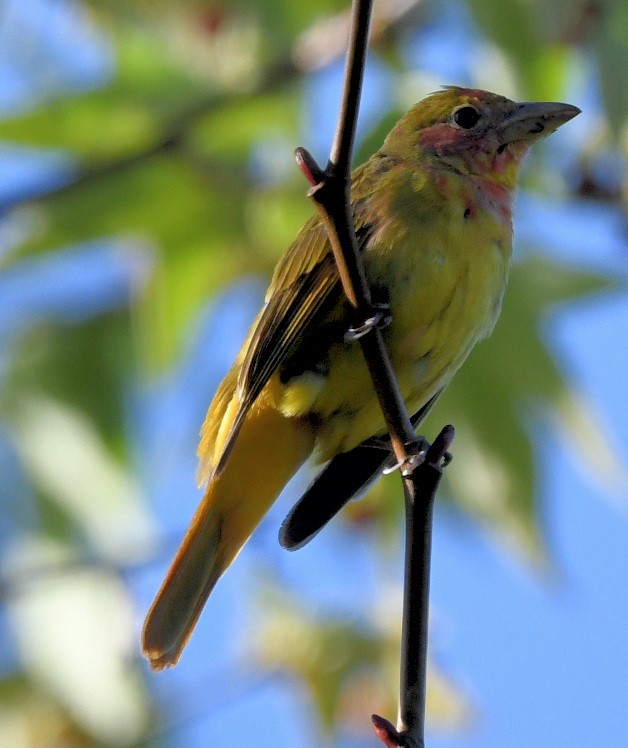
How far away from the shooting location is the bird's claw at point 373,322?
2.79 meters

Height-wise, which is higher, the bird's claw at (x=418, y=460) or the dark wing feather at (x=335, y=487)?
the dark wing feather at (x=335, y=487)

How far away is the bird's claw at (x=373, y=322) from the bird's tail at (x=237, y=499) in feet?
1.34

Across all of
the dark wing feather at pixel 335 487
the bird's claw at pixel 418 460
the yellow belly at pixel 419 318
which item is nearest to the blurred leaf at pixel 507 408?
the dark wing feather at pixel 335 487

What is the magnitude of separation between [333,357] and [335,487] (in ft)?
1.51

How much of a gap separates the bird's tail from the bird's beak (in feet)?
4.09

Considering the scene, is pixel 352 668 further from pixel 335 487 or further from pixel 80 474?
pixel 80 474

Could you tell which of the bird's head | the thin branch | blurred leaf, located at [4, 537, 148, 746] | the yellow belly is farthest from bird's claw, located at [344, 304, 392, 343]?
blurred leaf, located at [4, 537, 148, 746]

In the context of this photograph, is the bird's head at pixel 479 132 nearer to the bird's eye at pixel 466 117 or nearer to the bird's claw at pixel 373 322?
the bird's eye at pixel 466 117

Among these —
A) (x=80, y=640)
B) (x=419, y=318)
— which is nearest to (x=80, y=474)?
(x=80, y=640)

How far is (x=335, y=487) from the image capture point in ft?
13.7

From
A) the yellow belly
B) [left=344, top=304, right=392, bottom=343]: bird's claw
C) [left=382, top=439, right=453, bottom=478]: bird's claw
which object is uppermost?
the yellow belly

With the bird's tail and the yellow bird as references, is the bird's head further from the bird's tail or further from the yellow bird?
the bird's tail

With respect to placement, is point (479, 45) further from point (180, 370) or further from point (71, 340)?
point (71, 340)

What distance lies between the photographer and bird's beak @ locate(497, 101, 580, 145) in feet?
14.7
